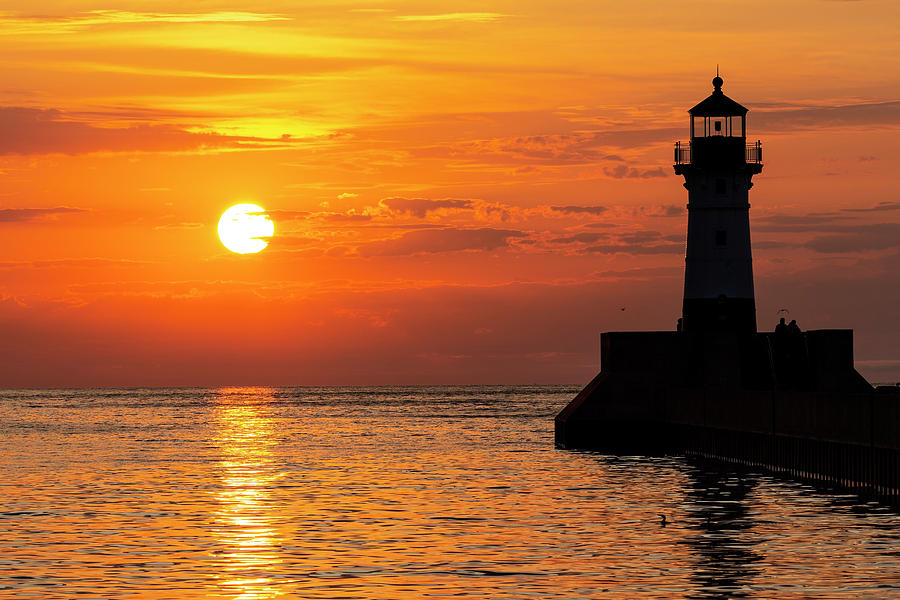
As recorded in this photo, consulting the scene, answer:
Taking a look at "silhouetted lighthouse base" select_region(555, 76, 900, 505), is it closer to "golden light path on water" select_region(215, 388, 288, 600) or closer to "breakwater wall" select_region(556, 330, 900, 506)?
"breakwater wall" select_region(556, 330, 900, 506)

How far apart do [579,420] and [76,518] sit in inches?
1135

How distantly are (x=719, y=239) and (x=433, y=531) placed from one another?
30.4 m

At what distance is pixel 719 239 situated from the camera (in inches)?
2436

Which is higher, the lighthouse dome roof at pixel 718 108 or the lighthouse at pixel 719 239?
the lighthouse dome roof at pixel 718 108

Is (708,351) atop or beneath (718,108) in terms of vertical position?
beneath

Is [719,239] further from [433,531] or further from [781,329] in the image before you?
[433,531]

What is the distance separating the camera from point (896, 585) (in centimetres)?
2573

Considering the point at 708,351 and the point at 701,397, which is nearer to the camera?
the point at 701,397

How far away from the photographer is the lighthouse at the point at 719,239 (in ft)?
203

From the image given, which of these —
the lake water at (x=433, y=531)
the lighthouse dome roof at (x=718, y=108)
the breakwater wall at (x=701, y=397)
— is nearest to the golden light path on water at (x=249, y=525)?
the lake water at (x=433, y=531)

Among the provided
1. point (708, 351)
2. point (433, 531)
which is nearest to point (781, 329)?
point (708, 351)

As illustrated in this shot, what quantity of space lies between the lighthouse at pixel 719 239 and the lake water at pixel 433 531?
641 cm

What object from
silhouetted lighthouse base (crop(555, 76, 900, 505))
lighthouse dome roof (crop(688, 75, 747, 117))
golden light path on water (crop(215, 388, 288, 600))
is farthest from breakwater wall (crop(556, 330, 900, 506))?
golden light path on water (crop(215, 388, 288, 600))

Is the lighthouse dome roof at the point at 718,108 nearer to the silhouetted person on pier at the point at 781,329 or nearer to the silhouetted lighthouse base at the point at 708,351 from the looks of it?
the silhouetted lighthouse base at the point at 708,351
